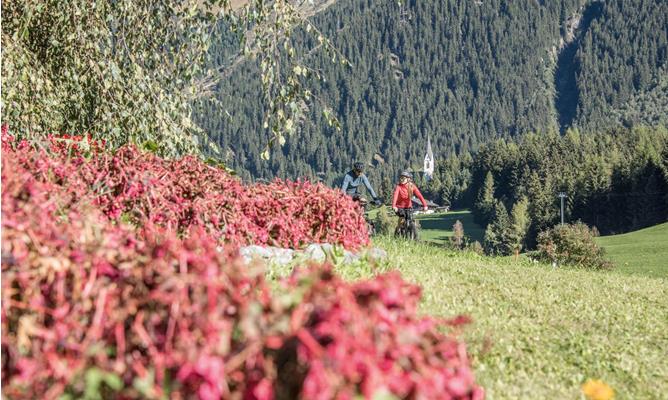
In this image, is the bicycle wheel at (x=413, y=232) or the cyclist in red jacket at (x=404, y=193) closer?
the cyclist in red jacket at (x=404, y=193)

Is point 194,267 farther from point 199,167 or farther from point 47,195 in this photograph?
point 199,167

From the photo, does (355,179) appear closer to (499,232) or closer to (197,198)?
(197,198)

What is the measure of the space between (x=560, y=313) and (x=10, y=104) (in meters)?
7.14

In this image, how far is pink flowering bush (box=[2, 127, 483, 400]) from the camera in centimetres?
249

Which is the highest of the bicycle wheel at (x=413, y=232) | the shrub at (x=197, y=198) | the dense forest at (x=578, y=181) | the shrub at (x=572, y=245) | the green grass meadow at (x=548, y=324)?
the dense forest at (x=578, y=181)

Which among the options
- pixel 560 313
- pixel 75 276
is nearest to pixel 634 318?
pixel 560 313

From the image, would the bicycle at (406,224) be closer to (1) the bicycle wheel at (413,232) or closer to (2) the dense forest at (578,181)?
(1) the bicycle wheel at (413,232)

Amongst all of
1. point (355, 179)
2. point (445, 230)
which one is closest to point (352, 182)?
point (355, 179)

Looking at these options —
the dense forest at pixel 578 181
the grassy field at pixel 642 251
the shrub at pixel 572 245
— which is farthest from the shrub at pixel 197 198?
the dense forest at pixel 578 181

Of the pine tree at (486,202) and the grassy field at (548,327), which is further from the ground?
the pine tree at (486,202)

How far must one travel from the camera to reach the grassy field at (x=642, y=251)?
5097cm

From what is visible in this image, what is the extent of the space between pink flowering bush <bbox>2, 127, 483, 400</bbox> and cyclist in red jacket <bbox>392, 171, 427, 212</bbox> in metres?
14.7

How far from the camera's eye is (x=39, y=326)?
3023 mm

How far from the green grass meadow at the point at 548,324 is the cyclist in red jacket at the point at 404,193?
199 inches
